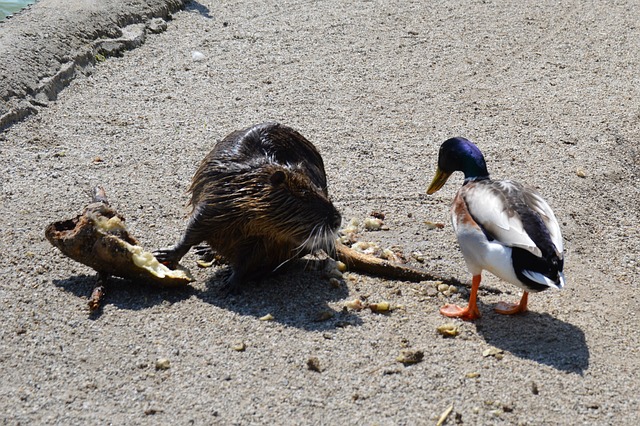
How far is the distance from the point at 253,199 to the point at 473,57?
5.33m

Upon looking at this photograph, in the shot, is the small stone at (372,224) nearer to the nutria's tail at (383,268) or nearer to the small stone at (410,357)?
the nutria's tail at (383,268)

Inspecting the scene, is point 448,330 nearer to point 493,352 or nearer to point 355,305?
point 493,352

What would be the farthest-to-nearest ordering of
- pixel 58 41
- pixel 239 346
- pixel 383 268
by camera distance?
pixel 58 41
pixel 383 268
pixel 239 346

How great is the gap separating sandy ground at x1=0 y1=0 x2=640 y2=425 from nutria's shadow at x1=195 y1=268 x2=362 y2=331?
2 cm

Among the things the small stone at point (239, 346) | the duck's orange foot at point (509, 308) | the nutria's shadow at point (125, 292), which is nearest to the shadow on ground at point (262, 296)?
the nutria's shadow at point (125, 292)

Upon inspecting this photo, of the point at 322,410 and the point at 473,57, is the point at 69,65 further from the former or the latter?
the point at 322,410

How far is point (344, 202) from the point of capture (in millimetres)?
6891

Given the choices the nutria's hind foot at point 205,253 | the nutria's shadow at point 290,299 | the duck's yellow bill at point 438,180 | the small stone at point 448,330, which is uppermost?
the duck's yellow bill at point 438,180

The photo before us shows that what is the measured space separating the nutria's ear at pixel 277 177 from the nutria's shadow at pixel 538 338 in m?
1.50

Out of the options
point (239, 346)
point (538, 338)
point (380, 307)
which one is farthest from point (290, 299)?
point (538, 338)

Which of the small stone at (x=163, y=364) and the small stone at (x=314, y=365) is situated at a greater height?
the small stone at (x=314, y=365)

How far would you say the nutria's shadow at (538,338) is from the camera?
4.82m

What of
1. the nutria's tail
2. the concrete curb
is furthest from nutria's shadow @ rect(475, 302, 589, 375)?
the concrete curb

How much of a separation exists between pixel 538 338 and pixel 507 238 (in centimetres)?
62
